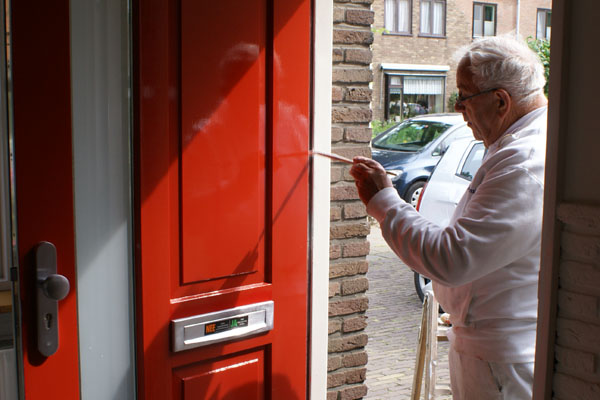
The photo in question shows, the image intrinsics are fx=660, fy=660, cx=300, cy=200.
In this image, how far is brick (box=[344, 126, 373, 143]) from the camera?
10.5 feet

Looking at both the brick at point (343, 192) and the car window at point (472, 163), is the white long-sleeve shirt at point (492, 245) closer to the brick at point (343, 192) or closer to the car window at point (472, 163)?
the brick at point (343, 192)

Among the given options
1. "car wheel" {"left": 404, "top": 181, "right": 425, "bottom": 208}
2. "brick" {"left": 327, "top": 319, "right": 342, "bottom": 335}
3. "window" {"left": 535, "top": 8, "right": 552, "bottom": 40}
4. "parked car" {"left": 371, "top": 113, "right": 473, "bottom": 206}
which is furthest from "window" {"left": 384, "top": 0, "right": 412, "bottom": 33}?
"brick" {"left": 327, "top": 319, "right": 342, "bottom": 335}

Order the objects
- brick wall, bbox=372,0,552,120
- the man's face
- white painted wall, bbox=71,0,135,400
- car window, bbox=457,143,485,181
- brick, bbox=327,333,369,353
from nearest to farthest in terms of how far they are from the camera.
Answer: white painted wall, bbox=71,0,135,400 → the man's face → brick, bbox=327,333,369,353 → car window, bbox=457,143,485,181 → brick wall, bbox=372,0,552,120

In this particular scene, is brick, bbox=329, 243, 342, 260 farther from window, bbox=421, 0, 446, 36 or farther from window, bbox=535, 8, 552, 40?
window, bbox=535, 8, 552, 40

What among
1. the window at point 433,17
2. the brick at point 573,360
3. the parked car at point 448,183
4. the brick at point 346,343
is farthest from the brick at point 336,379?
the window at point 433,17

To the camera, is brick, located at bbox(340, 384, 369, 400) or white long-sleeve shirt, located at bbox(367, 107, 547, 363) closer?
white long-sleeve shirt, located at bbox(367, 107, 547, 363)

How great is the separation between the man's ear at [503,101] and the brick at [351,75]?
3.10 ft

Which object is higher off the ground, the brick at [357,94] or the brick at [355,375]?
the brick at [357,94]

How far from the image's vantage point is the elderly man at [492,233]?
222 centimetres

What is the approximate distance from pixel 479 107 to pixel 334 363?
148 centimetres

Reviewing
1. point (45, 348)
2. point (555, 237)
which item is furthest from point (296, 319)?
point (555, 237)

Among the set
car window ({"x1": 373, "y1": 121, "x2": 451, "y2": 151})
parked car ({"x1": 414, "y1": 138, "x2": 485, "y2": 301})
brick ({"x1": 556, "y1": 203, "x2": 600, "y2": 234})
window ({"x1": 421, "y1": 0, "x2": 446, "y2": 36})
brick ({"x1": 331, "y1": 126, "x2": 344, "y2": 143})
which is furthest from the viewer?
window ({"x1": 421, "y1": 0, "x2": 446, "y2": 36})

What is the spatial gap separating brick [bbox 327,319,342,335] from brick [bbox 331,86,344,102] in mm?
1077

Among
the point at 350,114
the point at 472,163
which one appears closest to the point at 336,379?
the point at 350,114
